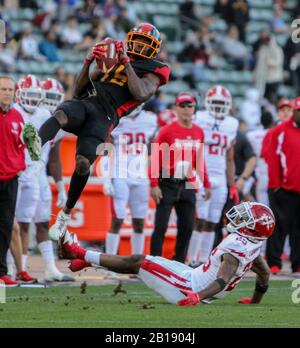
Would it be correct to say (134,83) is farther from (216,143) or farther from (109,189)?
(216,143)

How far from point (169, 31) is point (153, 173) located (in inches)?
→ 456

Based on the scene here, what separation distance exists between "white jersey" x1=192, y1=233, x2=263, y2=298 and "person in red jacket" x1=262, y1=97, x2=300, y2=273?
4327 millimetres

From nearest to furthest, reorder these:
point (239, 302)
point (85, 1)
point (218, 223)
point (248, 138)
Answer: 1. point (239, 302)
2. point (218, 223)
3. point (248, 138)
4. point (85, 1)

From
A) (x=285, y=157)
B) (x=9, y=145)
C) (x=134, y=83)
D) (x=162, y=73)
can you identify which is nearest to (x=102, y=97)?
(x=134, y=83)

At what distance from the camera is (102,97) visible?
33.9ft

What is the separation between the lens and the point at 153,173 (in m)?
13.0

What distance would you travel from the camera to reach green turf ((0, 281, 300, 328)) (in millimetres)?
8680

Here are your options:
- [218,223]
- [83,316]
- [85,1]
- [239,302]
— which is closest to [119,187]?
[218,223]

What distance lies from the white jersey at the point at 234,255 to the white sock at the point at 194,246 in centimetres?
472

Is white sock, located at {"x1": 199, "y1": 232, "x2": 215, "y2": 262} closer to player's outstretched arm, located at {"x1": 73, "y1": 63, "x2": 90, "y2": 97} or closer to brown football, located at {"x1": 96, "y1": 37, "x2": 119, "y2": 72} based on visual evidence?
player's outstretched arm, located at {"x1": 73, "y1": 63, "x2": 90, "y2": 97}

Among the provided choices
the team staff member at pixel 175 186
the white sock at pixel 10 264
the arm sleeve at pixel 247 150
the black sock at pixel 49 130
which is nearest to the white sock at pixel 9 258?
the white sock at pixel 10 264

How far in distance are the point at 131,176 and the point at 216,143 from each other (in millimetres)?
1409

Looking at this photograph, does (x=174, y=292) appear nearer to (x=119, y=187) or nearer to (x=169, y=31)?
(x=119, y=187)

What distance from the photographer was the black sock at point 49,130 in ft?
32.3
